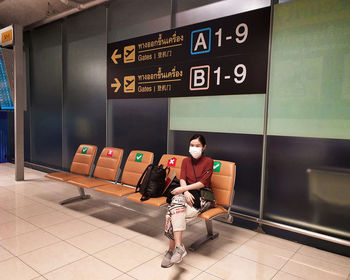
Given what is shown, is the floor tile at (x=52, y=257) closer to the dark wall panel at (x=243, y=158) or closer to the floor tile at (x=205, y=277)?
the floor tile at (x=205, y=277)

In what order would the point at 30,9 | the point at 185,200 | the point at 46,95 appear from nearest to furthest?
the point at 185,200 → the point at 30,9 → the point at 46,95

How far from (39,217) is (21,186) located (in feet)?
6.54

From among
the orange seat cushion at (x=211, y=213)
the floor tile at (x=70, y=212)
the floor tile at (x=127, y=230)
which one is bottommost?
the floor tile at (x=127, y=230)

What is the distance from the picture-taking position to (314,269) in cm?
250

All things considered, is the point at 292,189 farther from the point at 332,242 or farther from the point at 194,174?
the point at 194,174

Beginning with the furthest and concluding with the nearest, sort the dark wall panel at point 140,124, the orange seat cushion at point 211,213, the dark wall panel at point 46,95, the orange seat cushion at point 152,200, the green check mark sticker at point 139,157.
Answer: the dark wall panel at point 46,95
the dark wall panel at point 140,124
the green check mark sticker at point 139,157
the orange seat cushion at point 152,200
the orange seat cushion at point 211,213

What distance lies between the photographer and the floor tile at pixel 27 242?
2.70m

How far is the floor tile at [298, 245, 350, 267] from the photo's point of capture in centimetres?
267

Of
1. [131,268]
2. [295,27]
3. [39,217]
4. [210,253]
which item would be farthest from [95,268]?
[295,27]

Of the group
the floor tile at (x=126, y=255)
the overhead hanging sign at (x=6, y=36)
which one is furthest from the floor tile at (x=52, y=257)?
the overhead hanging sign at (x=6, y=36)

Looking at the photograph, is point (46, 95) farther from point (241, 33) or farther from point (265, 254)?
point (265, 254)

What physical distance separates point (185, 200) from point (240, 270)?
788mm

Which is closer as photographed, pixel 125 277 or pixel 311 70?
pixel 125 277

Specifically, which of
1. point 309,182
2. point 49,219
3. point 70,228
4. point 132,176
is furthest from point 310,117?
point 49,219
